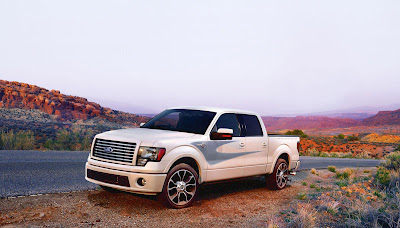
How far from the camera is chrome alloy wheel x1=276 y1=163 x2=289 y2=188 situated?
897cm

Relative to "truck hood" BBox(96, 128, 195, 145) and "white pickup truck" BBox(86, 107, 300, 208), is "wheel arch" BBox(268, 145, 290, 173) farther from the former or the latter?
"truck hood" BBox(96, 128, 195, 145)

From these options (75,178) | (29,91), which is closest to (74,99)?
(29,91)

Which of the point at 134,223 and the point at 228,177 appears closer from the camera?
the point at 134,223

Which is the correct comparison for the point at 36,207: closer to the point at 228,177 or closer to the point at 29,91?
the point at 228,177

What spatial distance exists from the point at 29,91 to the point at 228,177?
253 feet

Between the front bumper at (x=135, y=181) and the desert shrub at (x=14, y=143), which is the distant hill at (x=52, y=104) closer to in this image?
the desert shrub at (x=14, y=143)

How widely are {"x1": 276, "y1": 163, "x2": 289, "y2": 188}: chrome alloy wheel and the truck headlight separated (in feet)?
13.4

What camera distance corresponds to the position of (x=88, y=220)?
5.43m

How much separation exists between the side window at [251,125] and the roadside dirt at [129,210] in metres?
1.49

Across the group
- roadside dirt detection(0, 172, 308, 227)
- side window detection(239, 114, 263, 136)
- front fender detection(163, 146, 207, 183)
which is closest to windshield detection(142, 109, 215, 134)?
front fender detection(163, 146, 207, 183)

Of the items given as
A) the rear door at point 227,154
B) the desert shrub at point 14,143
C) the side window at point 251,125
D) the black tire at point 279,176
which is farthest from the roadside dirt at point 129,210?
the desert shrub at point 14,143

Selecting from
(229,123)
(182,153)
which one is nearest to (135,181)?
(182,153)

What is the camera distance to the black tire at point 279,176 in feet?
28.9

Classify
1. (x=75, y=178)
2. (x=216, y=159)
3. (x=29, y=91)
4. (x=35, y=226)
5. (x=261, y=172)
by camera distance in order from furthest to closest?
1. (x=29, y=91)
2. (x=75, y=178)
3. (x=261, y=172)
4. (x=216, y=159)
5. (x=35, y=226)
